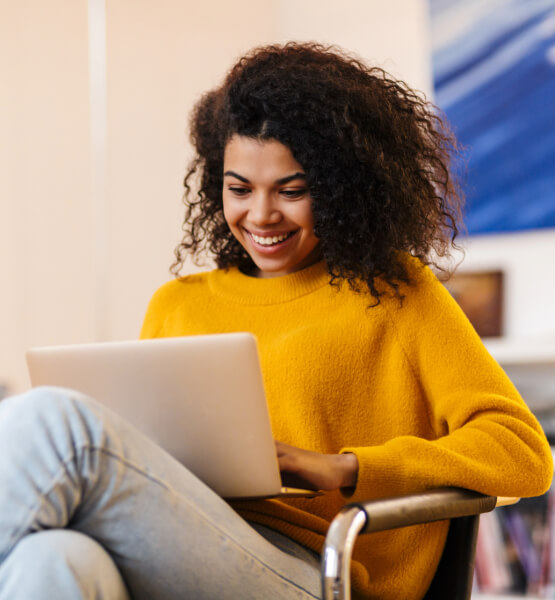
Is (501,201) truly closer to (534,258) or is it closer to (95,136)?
(534,258)

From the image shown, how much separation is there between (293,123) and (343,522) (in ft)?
2.15

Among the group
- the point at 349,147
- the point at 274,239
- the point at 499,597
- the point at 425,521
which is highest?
the point at 349,147

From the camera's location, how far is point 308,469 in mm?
1060

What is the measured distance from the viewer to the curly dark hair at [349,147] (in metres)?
1.32

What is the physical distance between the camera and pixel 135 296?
8.43ft

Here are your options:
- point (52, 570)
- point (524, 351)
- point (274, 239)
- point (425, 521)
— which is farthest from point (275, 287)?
point (524, 351)

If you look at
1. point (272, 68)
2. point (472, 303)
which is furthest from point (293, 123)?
point (472, 303)

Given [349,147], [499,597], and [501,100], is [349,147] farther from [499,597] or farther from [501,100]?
[499,597]

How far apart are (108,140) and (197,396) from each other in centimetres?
169

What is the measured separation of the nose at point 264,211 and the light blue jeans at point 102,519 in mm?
512

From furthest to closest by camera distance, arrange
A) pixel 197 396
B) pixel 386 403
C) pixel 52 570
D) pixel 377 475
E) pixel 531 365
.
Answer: pixel 531 365, pixel 386 403, pixel 377 475, pixel 197 396, pixel 52 570

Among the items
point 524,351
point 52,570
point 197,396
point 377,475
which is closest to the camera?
point 52,570

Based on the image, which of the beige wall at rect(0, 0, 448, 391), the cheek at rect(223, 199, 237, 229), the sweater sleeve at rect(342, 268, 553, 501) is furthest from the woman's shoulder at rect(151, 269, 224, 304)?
the beige wall at rect(0, 0, 448, 391)

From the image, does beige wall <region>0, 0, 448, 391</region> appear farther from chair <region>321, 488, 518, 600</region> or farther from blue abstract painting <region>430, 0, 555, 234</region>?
chair <region>321, 488, 518, 600</region>
